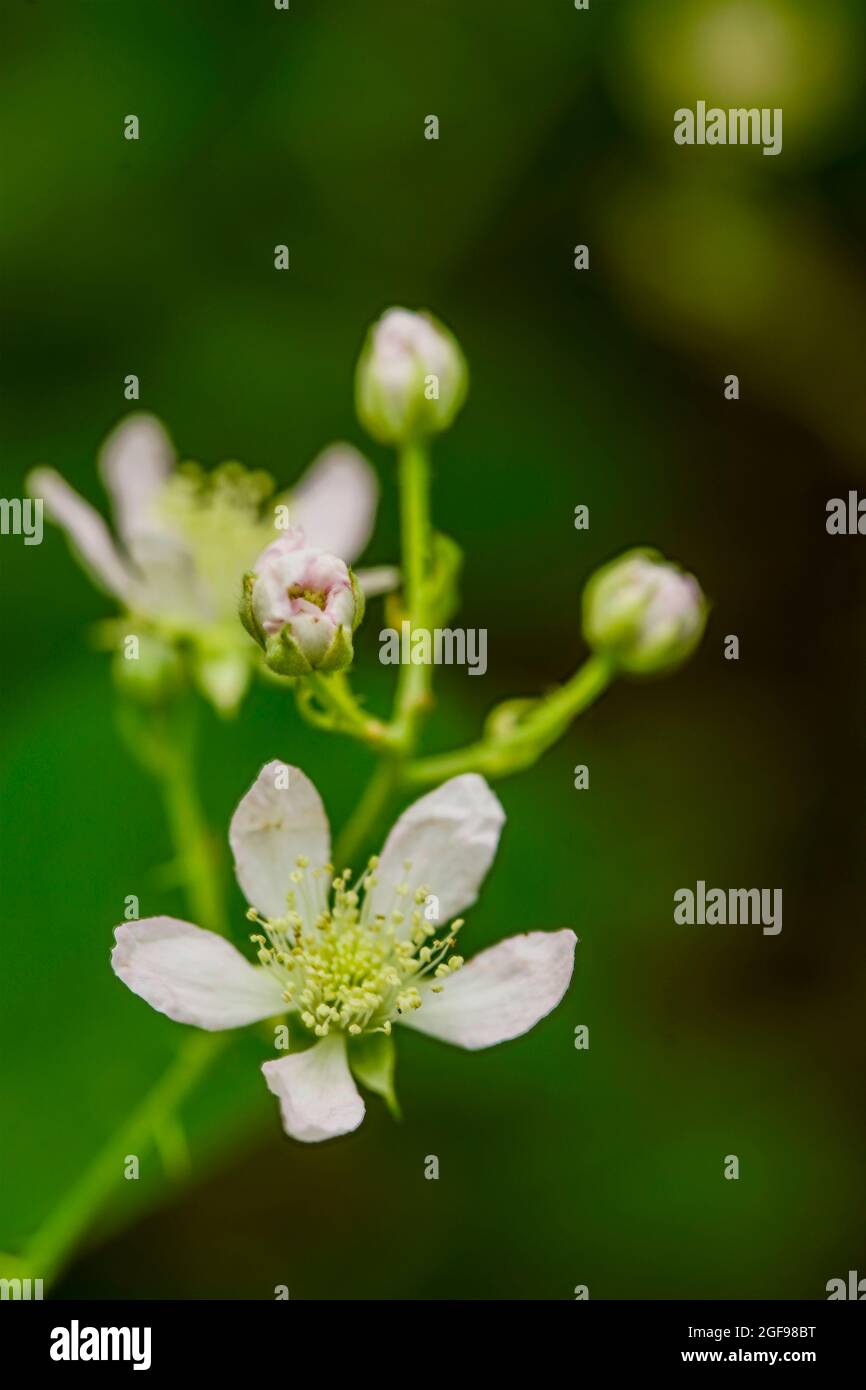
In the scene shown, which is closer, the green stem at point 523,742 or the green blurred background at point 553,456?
the green stem at point 523,742

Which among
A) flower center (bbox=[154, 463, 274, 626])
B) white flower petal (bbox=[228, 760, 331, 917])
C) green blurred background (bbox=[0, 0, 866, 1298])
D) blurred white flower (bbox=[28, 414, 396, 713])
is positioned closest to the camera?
white flower petal (bbox=[228, 760, 331, 917])

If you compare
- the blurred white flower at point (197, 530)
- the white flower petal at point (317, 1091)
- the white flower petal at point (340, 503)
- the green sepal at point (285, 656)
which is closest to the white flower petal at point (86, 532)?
the blurred white flower at point (197, 530)

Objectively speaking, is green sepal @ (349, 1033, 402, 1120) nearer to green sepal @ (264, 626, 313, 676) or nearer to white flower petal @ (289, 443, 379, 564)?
green sepal @ (264, 626, 313, 676)

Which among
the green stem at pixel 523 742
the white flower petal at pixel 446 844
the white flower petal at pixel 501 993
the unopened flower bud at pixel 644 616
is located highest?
the unopened flower bud at pixel 644 616

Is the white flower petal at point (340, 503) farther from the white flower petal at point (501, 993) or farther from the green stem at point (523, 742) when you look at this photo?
the white flower petal at point (501, 993)

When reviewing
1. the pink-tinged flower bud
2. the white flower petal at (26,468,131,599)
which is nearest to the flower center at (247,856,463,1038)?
the pink-tinged flower bud

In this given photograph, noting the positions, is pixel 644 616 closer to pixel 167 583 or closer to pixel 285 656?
pixel 285 656
